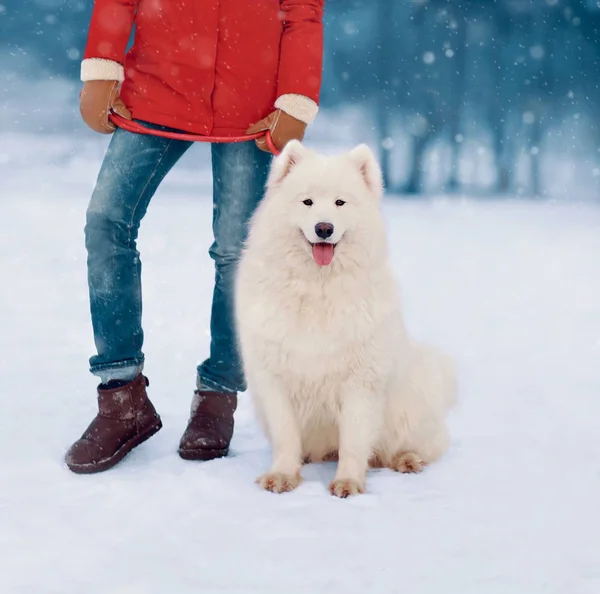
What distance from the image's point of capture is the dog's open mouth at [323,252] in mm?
2568

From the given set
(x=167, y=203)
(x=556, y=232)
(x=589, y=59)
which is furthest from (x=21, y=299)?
(x=589, y=59)

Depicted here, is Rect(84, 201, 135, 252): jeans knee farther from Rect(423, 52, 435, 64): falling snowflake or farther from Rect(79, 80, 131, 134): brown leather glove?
Rect(423, 52, 435, 64): falling snowflake

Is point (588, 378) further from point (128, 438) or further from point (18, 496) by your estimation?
point (18, 496)

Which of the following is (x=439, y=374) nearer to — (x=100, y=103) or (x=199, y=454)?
(x=199, y=454)

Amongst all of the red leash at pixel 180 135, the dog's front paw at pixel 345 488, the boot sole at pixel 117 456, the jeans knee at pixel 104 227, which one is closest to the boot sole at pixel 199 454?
the boot sole at pixel 117 456

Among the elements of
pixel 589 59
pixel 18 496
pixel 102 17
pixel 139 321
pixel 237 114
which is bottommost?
pixel 18 496

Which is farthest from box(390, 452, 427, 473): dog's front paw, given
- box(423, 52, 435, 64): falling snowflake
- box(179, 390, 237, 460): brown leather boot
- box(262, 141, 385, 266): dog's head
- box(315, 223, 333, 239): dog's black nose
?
box(423, 52, 435, 64): falling snowflake

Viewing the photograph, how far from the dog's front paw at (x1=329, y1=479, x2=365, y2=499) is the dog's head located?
28.8 inches

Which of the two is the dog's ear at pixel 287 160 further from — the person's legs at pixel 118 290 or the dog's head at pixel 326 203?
the person's legs at pixel 118 290

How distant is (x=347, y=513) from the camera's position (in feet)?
7.75

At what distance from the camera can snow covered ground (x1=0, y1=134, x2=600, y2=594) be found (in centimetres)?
193

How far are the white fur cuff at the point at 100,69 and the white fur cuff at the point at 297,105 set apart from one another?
0.59 m

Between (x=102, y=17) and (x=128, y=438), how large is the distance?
1543 mm

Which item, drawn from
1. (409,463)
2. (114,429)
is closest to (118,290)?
(114,429)
